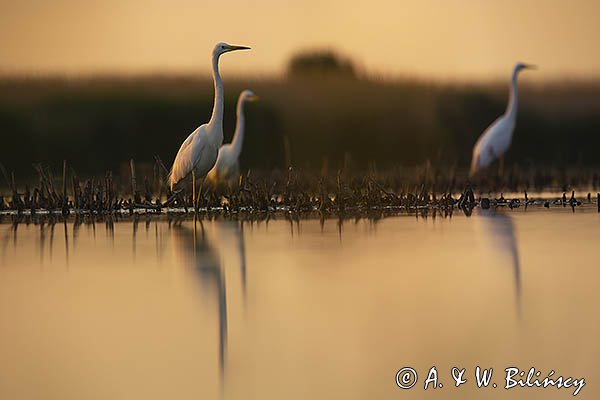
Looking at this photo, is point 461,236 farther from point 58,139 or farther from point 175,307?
point 58,139

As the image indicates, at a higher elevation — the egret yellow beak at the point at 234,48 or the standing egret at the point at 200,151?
the egret yellow beak at the point at 234,48

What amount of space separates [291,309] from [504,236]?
10.8 ft

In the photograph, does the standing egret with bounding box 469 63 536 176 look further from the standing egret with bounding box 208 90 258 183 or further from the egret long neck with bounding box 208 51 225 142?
the egret long neck with bounding box 208 51 225 142

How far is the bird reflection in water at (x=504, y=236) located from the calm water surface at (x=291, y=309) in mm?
30

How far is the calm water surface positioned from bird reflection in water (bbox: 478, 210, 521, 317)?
0.10 feet

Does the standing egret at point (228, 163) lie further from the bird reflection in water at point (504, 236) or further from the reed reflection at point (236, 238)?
the bird reflection in water at point (504, 236)

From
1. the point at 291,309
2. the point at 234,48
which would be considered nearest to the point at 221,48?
the point at 234,48

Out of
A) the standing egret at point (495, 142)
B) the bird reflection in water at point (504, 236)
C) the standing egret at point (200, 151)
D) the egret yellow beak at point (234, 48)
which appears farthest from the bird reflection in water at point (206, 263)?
the standing egret at point (495, 142)

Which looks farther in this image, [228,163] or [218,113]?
[228,163]

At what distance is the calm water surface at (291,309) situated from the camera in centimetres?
467

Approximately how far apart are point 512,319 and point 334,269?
190 centimetres

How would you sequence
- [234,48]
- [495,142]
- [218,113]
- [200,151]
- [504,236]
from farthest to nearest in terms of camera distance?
[495,142], [234,48], [218,113], [200,151], [504,236]

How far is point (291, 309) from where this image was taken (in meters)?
6.14

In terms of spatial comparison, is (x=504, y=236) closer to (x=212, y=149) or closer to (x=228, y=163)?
(x=212, y=149)
